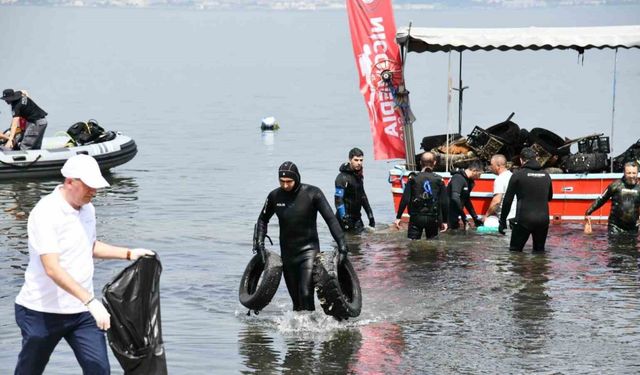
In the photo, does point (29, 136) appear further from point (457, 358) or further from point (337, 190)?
point (457, 358)

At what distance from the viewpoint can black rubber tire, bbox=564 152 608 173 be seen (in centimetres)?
2002

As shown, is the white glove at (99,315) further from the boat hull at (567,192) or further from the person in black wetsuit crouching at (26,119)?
the person in black wetsuit crouching at (26,119)

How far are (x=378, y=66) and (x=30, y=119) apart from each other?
27.1 ft

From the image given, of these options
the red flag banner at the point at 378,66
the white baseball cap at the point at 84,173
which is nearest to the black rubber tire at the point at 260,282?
the white baseball cap at the point at 84,173

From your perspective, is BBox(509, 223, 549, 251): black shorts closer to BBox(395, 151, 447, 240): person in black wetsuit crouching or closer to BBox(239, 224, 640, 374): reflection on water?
BBox(239, 224, 640, 374): reflection on water

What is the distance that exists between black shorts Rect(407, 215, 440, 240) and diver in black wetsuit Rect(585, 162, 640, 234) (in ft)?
7.12

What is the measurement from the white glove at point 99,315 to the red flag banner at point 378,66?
13090mm

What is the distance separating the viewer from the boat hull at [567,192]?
19891mm

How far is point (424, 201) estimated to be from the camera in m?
17.5

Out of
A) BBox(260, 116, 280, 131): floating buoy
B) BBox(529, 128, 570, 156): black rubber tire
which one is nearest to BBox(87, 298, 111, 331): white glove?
BBox(529, 128, 570, 156): black rubber tire

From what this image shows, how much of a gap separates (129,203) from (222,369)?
13.6 m

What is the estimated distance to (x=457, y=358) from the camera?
11.7 meters

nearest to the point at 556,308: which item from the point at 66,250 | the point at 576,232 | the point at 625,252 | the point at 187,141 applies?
the point at 625,252

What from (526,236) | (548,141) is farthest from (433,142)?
(526,236)
